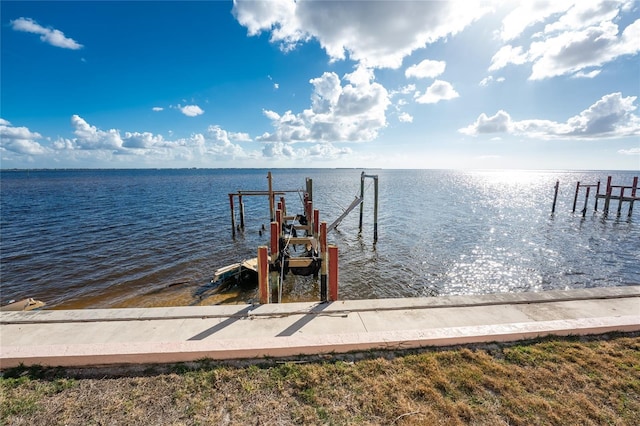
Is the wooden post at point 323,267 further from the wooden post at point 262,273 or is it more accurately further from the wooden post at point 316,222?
the wooden post at point 316,222

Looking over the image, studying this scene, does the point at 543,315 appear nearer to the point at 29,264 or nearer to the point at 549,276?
the point at 549,276

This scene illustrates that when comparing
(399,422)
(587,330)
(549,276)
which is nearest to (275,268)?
(399,422)

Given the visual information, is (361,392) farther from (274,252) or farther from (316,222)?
(316,222)

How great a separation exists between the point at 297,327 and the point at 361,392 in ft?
5.86

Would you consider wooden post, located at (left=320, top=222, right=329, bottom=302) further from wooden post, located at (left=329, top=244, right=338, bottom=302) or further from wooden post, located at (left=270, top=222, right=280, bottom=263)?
wooden post, located at (left=270, top=222, right=280, bottom=263)

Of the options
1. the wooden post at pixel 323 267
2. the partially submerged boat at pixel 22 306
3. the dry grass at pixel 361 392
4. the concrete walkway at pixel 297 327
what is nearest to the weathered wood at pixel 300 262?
the wooden post at pixel 323 267

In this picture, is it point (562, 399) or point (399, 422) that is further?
point (562, 399)

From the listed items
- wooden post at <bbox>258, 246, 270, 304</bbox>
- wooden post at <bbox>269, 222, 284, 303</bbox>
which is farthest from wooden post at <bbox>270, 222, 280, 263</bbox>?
wooden post at <bbox>258, 246, 270, 304</bbox>

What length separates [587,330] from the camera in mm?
5020

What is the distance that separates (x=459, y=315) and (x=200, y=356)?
188 inches

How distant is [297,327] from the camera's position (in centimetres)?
530

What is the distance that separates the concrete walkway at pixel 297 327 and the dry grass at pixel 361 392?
0.24 metres

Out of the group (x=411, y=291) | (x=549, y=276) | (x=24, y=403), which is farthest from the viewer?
(x=549, y=276)

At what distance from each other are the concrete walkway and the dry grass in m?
0.24
